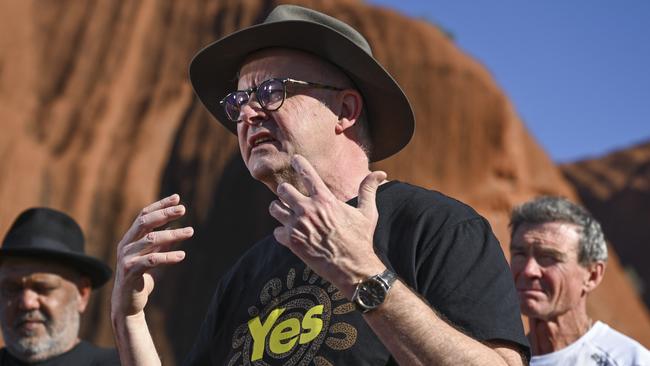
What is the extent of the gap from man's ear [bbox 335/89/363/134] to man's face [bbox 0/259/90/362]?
2.58m

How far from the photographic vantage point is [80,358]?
4676 mm

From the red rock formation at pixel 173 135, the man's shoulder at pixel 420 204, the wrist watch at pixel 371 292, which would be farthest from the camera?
the red rock formation at pixel 173 135

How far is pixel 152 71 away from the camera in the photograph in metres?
23.5

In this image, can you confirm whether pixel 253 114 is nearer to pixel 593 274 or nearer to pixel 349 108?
pixel 349 108

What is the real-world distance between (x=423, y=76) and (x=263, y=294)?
1562cm

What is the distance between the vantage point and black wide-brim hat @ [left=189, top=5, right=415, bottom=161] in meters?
2.69

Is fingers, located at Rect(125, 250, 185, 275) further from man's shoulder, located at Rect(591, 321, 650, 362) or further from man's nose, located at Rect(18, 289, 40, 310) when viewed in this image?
man's nose, located at Rect(18, 289, 40, 310)

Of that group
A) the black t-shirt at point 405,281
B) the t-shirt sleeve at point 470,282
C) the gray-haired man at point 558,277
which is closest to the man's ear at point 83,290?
the gray-haired man at point 558,277

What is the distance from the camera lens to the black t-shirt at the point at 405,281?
2203 millimetres

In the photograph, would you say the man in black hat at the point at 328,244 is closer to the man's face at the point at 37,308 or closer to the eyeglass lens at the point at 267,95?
the eyeglass lens at the point at 267,95

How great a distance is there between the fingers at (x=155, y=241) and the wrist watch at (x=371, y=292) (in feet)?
1.83

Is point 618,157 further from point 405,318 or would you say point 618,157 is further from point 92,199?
point 405,318

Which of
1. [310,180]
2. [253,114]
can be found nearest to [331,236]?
[310,180]

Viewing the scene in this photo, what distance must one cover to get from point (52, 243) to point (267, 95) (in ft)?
9.16
